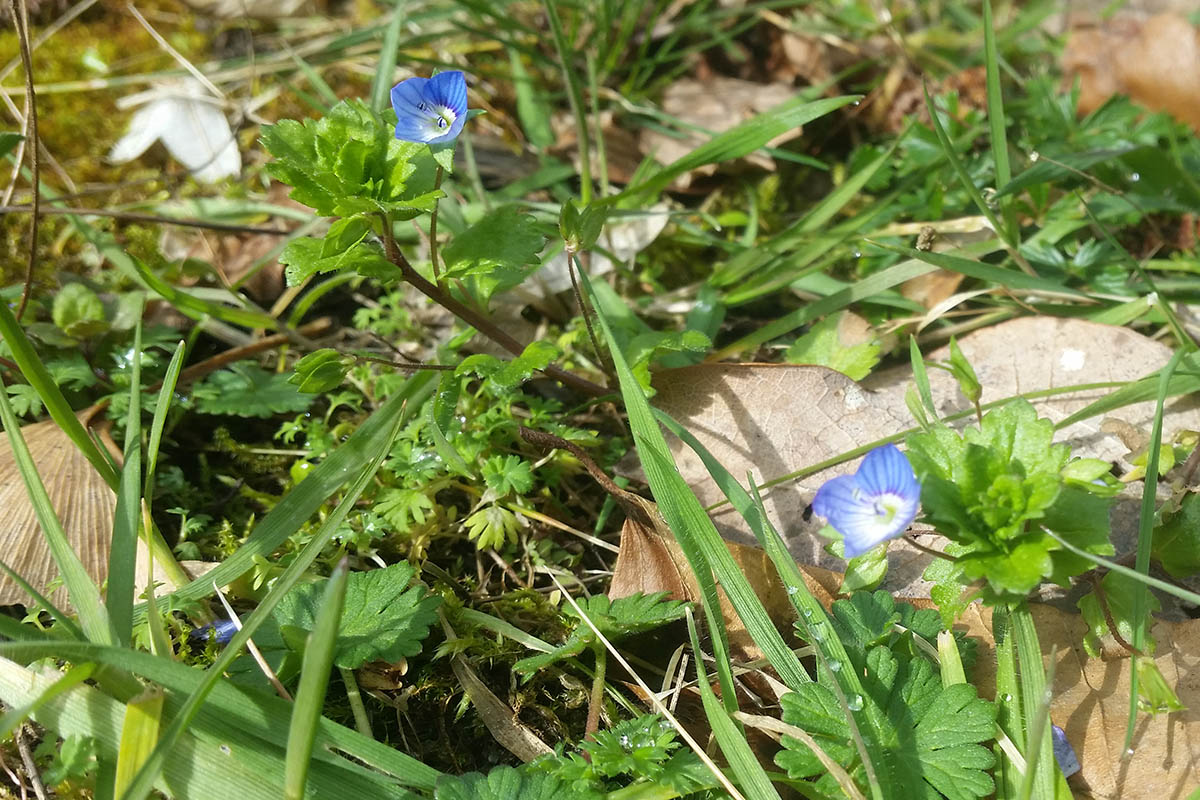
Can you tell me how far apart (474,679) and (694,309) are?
1.09 metres

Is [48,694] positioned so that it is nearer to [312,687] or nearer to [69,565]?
[69,565]

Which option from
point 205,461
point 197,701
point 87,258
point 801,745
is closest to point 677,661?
point 801,745

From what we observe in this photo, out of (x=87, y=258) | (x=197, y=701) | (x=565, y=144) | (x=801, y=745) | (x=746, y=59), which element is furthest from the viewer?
(x=746, y=59)

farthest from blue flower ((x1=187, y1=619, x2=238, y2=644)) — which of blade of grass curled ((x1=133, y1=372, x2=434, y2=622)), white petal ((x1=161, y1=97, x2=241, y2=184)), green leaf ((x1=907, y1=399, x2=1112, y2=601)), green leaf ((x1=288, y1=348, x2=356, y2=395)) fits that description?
white petal ((x1=161, y1=97, x2=241, y2=184))

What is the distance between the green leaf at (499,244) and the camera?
1.79 m

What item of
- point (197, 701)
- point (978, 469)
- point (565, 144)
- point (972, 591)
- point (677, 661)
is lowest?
point (677, 661)

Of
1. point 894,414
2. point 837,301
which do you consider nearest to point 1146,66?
point 837,301

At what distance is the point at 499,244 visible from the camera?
1812 millimetres

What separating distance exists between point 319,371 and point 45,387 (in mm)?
476

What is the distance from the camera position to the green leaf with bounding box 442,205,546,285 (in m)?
1.79

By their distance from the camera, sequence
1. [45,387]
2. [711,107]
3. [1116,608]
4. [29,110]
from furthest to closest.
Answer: [711,107]
[29,110]
[45,387]
[1116,608]

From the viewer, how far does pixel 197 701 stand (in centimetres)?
130

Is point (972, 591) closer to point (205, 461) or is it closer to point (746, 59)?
point (205, 461)

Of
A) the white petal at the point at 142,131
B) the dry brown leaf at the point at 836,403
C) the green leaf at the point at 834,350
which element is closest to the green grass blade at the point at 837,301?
the green leaf at the point at 834,350
